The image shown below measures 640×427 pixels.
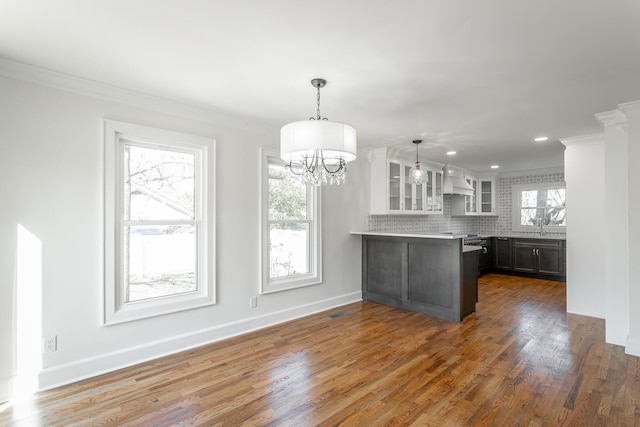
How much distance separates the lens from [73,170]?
2.70m

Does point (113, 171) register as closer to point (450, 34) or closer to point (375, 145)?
point (450, 34)

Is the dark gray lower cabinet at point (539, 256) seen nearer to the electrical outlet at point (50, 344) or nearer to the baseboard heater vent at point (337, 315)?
the baseboard heater vent at point (337, 315)

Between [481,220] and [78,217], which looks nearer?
[78,217]

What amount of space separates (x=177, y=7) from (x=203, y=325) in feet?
9.48

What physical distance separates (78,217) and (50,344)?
1014mm

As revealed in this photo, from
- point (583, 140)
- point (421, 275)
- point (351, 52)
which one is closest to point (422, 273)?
point (421, 275)

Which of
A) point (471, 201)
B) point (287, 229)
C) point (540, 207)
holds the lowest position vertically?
point (287, 229)

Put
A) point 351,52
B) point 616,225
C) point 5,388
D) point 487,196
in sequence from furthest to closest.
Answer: point 487,196, point 616,225, point 5,388, point 351,52

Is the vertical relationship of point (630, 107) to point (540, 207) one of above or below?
above

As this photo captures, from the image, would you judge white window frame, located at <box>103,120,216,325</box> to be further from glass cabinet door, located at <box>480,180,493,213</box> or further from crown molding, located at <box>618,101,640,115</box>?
glass cabinet door, located at <box>480,180,493,213</box>

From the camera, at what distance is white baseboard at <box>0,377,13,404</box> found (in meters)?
2.38

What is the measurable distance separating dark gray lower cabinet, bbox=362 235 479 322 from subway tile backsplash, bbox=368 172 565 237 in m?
1.21

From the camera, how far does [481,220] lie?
8359 millimetres

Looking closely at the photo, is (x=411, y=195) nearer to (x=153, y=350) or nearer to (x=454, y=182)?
(x=454, y=182)
